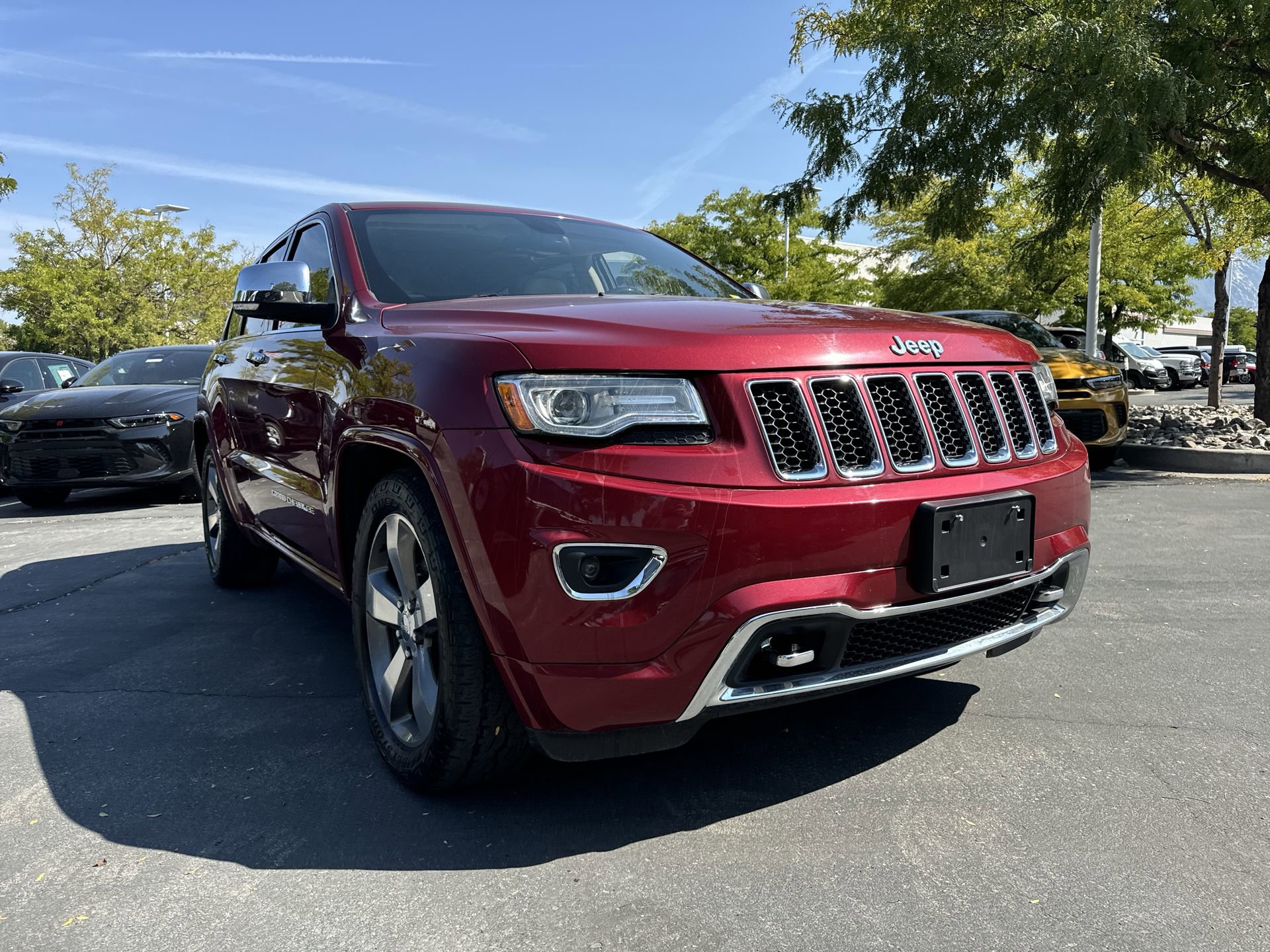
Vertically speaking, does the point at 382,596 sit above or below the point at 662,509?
below

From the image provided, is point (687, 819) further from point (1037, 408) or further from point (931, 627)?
point (1037, 408)

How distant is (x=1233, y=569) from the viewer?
5.29 m

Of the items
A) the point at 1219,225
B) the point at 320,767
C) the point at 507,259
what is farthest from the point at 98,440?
the point at 1219,225

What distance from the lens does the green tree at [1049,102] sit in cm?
859

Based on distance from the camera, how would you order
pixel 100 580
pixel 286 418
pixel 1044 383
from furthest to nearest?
pixel 100 580, pixel 286 418, pixel 1044 383

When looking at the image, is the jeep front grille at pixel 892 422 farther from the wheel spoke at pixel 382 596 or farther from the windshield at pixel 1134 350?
the windshield at pixel 1134 350

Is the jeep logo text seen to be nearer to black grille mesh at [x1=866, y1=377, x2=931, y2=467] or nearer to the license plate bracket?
black grille mesh at [x1=866, y1=377, x2=931, y2=467]

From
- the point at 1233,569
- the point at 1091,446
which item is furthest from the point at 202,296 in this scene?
the point at 1233,569

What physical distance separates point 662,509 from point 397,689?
3.84 feet

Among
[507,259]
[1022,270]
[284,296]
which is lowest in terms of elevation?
[284,296]

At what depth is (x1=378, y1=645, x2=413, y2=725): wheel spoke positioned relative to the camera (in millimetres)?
2848

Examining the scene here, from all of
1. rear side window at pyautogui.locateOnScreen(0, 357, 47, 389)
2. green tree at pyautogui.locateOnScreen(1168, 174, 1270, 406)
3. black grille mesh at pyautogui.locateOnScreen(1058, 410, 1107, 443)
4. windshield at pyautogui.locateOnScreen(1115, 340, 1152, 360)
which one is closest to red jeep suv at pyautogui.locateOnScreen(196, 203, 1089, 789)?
black grille mesh at pyautogui.locateOnScreen(1058, 410, 1107, 443)

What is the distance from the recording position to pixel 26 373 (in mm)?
11805

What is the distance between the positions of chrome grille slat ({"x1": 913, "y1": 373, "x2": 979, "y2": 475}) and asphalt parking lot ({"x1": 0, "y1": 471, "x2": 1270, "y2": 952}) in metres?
0.92
